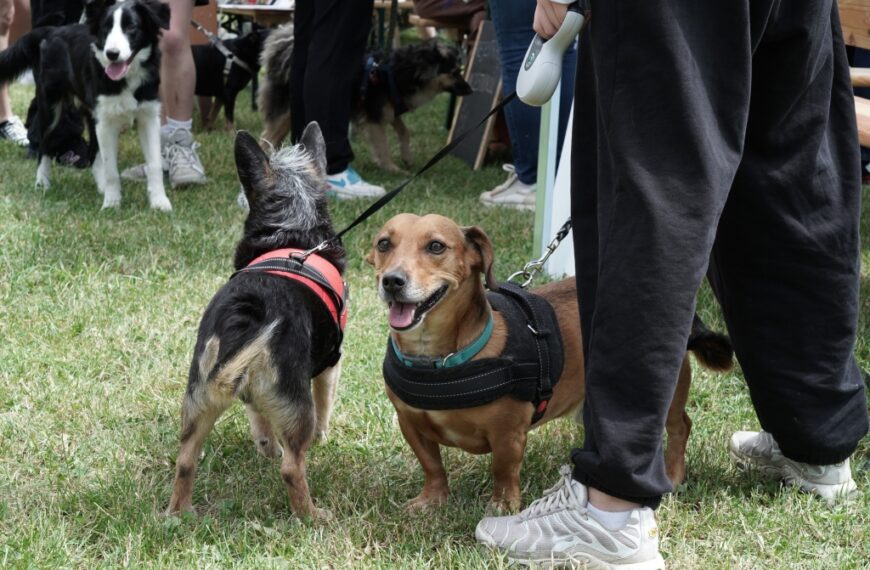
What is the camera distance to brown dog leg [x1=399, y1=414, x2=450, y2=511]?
8.64 ft

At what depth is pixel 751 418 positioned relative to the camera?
10.4ft

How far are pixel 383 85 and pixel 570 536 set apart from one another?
20.4 ft

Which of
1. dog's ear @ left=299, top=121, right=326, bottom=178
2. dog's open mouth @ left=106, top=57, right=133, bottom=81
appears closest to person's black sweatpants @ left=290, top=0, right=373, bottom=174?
dog's open mouth @ left=106, top=57, right=133, bottom=81

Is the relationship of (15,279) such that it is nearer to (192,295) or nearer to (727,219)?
(192,295)

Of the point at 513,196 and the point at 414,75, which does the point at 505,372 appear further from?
the point at 414,75

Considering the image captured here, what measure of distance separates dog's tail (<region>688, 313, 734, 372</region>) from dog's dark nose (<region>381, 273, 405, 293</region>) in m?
0.86

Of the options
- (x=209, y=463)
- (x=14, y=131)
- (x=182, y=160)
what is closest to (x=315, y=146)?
(x=209, y=463)

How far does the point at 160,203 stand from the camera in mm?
5957

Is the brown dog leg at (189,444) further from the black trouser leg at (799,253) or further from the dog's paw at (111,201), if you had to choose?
the dog's paw at (111,201)

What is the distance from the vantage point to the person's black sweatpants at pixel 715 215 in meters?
1.92

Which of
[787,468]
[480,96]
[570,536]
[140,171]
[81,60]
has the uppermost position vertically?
[570,536]

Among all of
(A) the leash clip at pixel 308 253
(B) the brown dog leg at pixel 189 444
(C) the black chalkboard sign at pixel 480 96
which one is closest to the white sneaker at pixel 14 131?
(C) the black chalkboard sign at pixel 480 96

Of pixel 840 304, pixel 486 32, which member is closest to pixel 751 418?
pixel 840 304

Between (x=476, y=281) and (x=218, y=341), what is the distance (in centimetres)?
69
